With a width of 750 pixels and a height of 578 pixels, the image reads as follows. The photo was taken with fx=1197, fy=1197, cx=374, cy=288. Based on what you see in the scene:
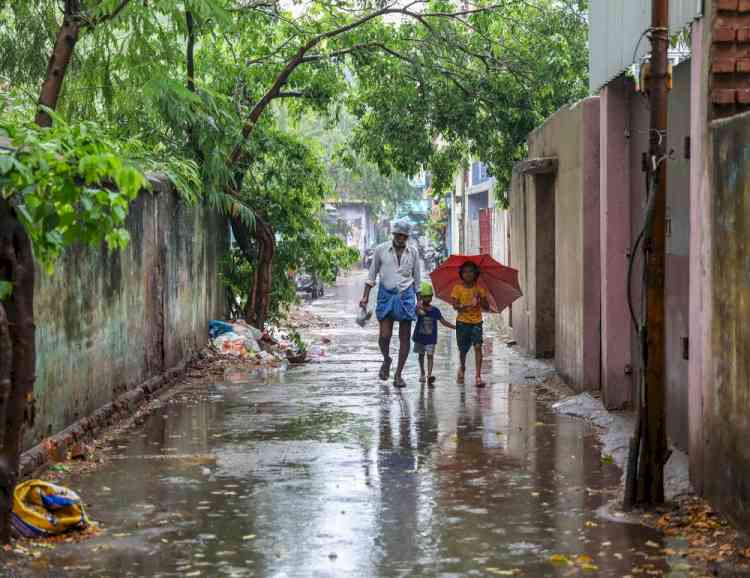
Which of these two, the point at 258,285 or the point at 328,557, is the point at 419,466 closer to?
the point at 328,557

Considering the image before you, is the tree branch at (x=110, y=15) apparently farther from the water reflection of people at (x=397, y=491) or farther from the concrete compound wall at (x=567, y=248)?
the concrete compound wall at (x=567, y=248)

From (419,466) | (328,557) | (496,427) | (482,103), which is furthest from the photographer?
(482,103)

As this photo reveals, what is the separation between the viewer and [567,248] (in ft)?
46.4

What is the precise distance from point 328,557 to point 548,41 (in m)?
15.2

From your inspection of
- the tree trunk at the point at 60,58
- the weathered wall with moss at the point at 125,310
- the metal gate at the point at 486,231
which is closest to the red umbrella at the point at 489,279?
the weathered wall with moss at the point at 125,310

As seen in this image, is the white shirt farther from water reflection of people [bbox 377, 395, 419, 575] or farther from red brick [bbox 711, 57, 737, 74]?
red brick [bbox 711, 57, 737, 74]

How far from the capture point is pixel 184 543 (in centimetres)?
686

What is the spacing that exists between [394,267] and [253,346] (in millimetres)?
4379

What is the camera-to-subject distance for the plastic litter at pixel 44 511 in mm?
6887

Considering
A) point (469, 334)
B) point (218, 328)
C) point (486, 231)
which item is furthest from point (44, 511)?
point (486, 231)

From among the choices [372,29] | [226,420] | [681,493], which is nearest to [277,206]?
[372,29]

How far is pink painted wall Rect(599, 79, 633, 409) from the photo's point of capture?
11.8 meters

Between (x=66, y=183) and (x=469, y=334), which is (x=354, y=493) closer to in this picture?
(x=66, y=183)

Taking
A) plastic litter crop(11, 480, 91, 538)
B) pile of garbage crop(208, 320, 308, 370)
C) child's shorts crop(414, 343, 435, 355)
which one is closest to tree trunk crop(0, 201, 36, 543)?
plastic litter crop(11, 480, 91, 538)
